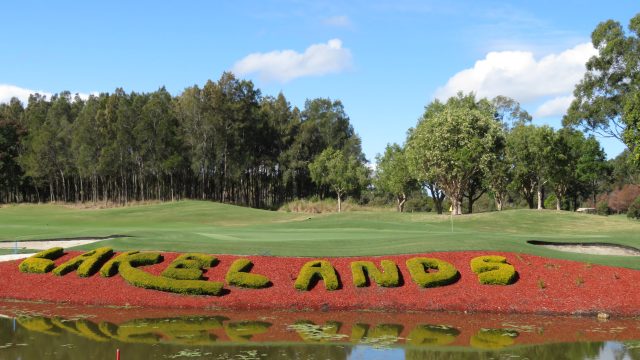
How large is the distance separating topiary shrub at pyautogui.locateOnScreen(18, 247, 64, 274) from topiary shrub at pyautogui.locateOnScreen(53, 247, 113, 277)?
2.15 ft

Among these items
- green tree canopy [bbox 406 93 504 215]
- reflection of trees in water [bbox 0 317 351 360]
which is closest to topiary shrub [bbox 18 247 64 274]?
reflection of trees in water [bbox 0 317 351 360]

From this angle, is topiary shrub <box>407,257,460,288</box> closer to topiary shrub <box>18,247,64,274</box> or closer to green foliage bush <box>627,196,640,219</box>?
topiary shrub <box>18,247,64,274</box>

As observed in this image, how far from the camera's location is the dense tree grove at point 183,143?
9069 cm

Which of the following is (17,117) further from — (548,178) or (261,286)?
(261,286)

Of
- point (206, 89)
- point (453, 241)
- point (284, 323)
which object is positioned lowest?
point (284, 323)

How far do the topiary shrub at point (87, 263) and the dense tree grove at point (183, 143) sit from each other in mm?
59602

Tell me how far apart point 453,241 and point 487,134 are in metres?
36.4

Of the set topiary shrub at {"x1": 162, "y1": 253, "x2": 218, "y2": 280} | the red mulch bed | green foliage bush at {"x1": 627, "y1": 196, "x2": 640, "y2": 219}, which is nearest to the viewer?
the red mulch bed

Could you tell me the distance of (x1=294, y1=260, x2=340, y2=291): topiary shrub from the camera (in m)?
24.7

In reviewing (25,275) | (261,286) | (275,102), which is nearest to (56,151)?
(275,102)

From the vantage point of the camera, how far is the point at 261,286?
25.1 m

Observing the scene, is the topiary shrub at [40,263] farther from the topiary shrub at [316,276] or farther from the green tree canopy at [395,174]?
the green tree canopy at [395,174]

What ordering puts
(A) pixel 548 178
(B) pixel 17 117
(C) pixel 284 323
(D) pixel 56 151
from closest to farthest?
(C) pixel 284 323
(A) pixel 548 178
(D) pixel 56 151
(B) pixel 17 117

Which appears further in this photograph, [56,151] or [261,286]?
[56,151]
